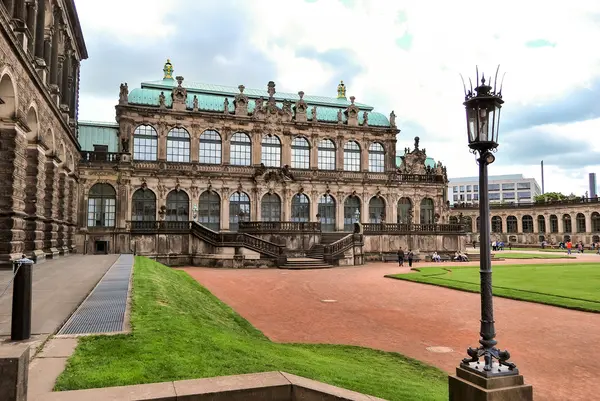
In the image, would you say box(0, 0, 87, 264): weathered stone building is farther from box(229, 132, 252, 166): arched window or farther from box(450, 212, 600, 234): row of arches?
box(450, 212, 600, 234): row of arches

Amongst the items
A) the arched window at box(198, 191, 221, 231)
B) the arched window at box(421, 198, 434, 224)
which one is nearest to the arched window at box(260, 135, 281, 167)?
the arched window at box(198, 191, 221, 231)

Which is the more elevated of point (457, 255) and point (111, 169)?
point (111, 169)

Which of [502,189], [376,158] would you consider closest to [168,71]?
[376,158]

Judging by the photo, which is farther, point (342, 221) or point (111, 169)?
point (342, 221)

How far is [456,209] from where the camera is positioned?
10194 cm

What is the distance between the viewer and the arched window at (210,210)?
160 ft

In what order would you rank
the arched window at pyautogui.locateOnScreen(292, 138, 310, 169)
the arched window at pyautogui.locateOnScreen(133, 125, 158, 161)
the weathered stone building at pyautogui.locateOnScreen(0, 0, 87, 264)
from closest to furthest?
1. the weathered stone building at pyautogui.locateOnScreen(0, 0, 87, 264)
2. the arched window at pyautogui.locateOnScreen(133, 125, 158, 161)
3. the arched window at pyautogui.locateOnScreen(292, 138, 310, 169)

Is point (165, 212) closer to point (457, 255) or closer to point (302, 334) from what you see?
point (457, 255)

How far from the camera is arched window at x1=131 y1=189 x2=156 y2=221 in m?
46.2

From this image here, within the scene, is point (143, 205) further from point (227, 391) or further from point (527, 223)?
point (527, 223)

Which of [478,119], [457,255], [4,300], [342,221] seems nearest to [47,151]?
[4,300]

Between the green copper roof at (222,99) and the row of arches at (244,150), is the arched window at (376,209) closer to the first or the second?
the row of arches at (244,150)

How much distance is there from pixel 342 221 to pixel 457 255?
44.4 feet

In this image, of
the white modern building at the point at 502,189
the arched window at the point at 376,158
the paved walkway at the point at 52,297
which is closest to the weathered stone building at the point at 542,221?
the arched window at the point at 376,158
